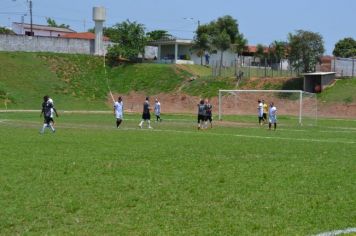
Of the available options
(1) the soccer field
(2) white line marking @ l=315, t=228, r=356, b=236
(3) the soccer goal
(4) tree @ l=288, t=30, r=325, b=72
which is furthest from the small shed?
(2) white line marking @ l=315, t=228, r=356, b=236

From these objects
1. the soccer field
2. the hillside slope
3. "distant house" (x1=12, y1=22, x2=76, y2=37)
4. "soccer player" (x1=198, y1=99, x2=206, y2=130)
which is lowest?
the soccer field

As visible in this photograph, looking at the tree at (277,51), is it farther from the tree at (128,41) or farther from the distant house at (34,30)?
the distant house at (34,30)

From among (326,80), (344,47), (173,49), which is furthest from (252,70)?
(344,47)

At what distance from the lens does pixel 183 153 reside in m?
18.8

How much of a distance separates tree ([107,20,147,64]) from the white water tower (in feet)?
7.25

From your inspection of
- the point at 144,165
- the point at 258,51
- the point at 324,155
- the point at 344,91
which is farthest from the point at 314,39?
the point at 144,165

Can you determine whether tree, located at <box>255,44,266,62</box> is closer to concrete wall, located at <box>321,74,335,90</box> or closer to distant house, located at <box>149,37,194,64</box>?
distant house, located at <box>149,37,194,64</box>

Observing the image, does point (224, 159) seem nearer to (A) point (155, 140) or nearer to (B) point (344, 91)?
(A) point (155, 140)

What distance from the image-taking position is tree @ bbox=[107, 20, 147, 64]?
83625 millimetres

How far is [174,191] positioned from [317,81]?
54.3 meters

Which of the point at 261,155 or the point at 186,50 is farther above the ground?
the point at 186,50

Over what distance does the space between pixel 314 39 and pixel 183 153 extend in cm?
5408

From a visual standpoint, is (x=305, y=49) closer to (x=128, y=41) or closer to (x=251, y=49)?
(x=128, y=41)

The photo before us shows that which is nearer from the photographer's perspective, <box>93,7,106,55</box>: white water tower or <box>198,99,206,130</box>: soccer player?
<box>198,99,206,130</box>: soccer player
